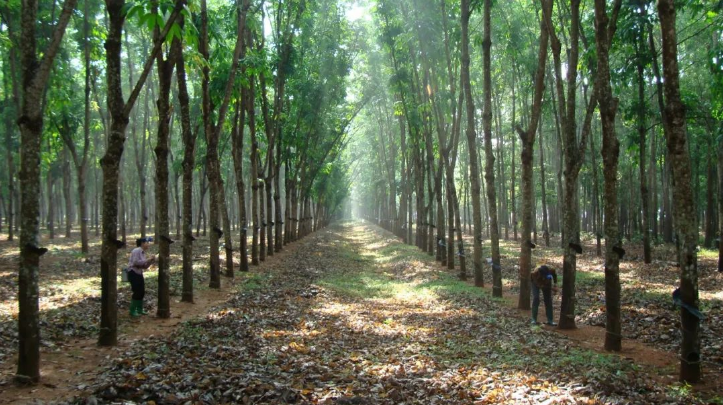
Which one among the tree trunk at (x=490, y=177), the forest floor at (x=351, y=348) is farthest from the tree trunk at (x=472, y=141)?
the forest floor at (x=351, y=348)

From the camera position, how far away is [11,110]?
2519 cm

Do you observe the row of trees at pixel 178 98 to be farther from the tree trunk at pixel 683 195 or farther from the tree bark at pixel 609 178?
the tree bark at pixel 609 178

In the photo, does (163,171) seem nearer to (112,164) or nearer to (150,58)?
(112,164)

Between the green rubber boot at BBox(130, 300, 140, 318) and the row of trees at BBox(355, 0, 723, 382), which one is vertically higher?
the row of trees at BBox(355, 0, 723, 382)

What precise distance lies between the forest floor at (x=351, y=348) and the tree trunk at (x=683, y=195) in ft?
1.63

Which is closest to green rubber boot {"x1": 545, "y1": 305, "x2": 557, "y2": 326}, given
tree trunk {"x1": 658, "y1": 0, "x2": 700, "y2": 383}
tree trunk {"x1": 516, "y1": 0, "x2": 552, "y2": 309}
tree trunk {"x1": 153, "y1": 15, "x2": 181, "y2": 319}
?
tree trunk {"x1": 516, "y1": 0, "x2": 552, "y2": 309}

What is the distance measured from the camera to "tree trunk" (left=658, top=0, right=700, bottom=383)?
6.77 metres

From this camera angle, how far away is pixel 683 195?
6.84 metres

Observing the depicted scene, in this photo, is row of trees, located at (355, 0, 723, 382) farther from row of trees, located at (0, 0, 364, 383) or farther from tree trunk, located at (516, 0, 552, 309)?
row of trees, located at (0, 0, 364, 383)

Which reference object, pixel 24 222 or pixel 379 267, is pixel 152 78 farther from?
pixel 24 222

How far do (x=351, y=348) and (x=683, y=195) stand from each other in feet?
19.6

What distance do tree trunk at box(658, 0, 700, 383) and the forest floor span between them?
0.50 m

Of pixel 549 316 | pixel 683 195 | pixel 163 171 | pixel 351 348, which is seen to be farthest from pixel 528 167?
pixel 163 171

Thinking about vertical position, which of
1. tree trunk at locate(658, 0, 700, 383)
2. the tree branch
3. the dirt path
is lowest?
the dirt path
